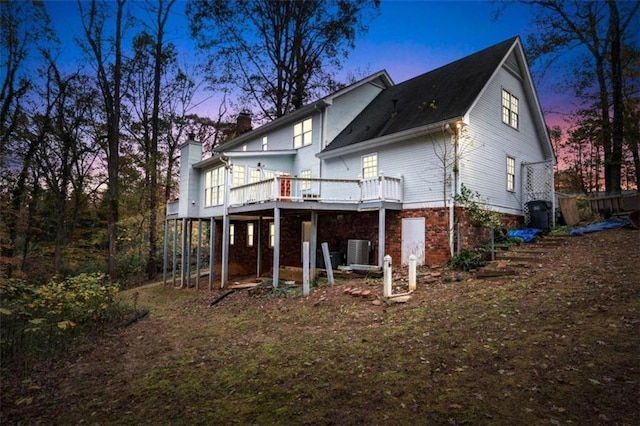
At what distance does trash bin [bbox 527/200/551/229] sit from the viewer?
1423 centimetres

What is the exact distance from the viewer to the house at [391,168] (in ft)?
41.3

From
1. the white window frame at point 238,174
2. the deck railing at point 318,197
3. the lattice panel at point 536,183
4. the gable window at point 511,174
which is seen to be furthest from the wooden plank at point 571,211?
the white window frame at point 238,174

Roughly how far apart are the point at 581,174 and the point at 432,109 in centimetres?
2326

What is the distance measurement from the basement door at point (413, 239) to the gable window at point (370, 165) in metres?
2.51

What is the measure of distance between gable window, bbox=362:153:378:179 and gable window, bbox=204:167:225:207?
21.5ft

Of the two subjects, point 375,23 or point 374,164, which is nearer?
point 374,164

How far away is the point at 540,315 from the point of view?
623 centimetres

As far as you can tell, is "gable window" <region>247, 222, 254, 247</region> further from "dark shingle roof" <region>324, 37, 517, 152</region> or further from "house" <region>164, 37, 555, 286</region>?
"dark shingle roof" <region>324, 37, 517, 152</region>

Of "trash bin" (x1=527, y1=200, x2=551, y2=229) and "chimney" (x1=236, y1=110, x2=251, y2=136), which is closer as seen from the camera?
"trash bin" (x1=527, y1=200, x2=551, y2=229)

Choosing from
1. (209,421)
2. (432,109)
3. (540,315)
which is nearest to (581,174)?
(432,109)

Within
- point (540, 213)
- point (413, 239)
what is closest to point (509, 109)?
point (540, 213)

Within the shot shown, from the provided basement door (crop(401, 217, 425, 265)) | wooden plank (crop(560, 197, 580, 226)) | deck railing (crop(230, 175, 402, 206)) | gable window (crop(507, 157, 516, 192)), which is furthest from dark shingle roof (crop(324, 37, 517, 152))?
wooden plank (crop(560, 197, 580, 226))

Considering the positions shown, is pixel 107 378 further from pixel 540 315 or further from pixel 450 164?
pixel 450 164

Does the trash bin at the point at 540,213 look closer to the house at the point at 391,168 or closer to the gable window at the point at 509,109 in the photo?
the house at the point at 391,168
